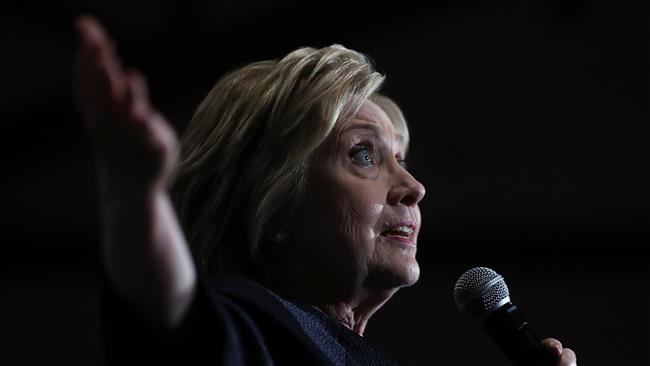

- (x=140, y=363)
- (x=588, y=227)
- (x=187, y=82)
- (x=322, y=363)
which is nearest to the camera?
(x=140, y=363)

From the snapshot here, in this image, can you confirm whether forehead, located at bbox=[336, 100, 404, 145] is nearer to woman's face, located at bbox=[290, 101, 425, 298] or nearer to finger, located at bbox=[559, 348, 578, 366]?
woman's face, located at bbox=[290, 101, 425, 298]

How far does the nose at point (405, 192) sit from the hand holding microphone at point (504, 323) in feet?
0.43

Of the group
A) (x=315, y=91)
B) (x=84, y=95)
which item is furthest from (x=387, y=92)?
(x=84, y=95)

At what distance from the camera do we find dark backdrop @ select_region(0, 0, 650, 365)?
3.38 metres

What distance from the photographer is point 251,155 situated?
1.38 m

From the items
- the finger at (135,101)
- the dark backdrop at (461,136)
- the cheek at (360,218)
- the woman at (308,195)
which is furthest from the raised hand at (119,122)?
the dark backdrop at (461,136)

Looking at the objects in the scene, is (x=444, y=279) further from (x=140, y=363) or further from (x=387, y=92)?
(x=140, y=363)

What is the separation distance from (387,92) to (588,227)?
883mm

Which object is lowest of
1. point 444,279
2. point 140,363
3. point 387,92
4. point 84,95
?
point 444,279

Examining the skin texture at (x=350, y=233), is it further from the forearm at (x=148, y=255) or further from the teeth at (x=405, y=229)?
the forearm at (x=148, y=255)

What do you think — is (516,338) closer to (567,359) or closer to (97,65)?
(567,359)

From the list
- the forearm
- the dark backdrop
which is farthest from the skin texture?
the dark backdrop

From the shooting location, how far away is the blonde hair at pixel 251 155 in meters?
1.35

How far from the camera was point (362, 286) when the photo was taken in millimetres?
1334
